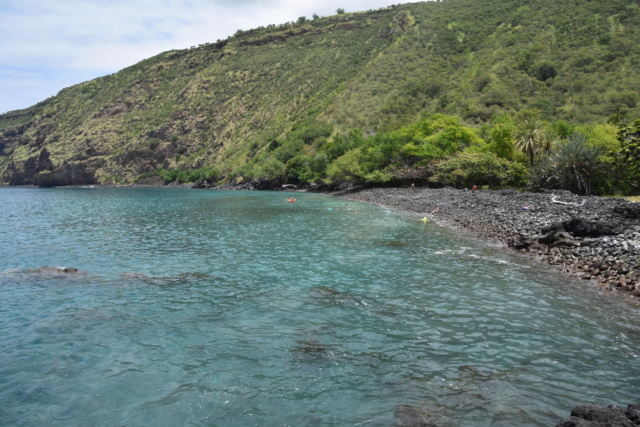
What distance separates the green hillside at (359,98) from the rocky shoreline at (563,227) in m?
5.85

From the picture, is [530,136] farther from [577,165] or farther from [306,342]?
[306,342]

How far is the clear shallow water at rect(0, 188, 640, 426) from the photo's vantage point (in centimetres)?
791

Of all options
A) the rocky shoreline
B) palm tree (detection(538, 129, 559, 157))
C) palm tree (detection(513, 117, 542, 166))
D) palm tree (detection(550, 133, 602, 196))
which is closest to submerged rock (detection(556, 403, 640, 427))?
the rocky shoreline

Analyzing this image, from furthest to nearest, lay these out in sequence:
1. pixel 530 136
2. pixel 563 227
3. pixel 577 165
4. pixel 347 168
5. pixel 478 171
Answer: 1. pixel 347 168
2. pixel 478 171
3. pixel 530 136
4. pixel 577 165
5. pixel 563 227

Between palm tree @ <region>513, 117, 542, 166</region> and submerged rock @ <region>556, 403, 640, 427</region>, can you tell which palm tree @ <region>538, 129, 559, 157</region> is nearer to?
palm tree @ <region>513, 117, 542, 166</region>

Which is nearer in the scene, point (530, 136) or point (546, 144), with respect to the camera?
point (530, 136)

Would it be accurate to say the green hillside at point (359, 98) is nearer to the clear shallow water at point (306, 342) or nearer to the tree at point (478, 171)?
the tree at point (478, 171)

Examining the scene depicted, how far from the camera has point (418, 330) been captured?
1170cm

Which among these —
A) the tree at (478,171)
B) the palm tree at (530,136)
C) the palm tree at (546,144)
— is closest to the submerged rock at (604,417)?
the palm tree at (530,136)

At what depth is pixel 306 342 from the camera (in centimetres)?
1091

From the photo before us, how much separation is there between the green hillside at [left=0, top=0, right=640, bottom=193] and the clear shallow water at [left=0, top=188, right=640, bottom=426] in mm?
23201

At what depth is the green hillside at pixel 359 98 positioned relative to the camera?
251 ft

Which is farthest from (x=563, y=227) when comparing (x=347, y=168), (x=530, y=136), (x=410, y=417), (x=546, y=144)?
(x=347, y=168)

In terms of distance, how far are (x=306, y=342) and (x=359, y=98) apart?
11691 cm
